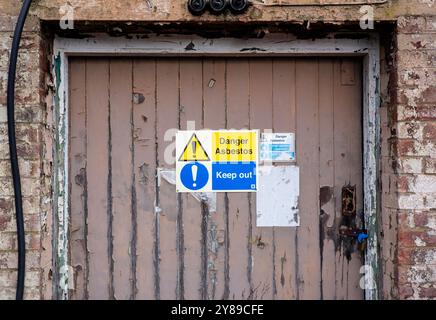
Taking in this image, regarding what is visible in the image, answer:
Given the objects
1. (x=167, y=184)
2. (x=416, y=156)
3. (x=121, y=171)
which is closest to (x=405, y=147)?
(x=416, y=156)

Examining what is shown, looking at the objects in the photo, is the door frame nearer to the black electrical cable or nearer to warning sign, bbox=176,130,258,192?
the black electrical cable

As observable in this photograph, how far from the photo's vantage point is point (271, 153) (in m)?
2.60

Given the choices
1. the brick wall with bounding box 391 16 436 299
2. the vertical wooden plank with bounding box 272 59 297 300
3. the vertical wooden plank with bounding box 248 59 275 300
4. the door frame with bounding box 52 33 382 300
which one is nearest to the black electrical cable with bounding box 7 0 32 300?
the door frame with bounding box 52 33 382 300

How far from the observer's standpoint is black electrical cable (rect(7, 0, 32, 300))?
2.22 m

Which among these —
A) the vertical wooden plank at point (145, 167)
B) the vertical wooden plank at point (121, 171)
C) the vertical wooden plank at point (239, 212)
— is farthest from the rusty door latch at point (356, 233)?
the vertical wooden plank at point (121, 171)

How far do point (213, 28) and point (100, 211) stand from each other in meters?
1.08

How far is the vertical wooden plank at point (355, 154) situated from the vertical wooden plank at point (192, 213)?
2.48 ft

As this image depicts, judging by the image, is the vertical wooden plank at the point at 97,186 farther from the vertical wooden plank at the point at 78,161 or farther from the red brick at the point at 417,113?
the red brick at the point at 417,113

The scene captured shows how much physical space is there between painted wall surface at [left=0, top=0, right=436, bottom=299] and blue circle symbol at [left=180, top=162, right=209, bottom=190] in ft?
2.27

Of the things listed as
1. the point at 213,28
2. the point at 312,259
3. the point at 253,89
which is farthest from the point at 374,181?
the point at 213,28

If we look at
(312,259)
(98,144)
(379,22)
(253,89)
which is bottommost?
(312,259)

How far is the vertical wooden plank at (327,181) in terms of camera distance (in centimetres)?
260

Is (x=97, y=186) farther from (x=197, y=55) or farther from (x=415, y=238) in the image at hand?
(x=415, y=238)

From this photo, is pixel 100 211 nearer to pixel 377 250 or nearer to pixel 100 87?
pixel 100 87
